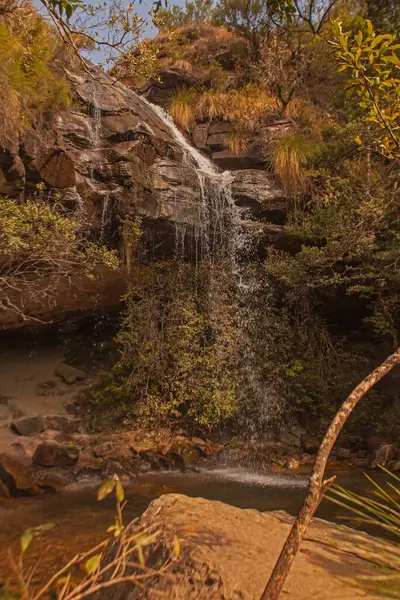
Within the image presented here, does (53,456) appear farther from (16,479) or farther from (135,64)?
(135,64)

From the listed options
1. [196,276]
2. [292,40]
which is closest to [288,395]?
[196,276]

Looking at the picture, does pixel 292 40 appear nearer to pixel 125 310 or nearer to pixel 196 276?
pixel 196 276

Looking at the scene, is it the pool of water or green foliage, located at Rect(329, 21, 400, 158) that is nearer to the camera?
green foliage, located at Rect(329, 21, 400, 158)

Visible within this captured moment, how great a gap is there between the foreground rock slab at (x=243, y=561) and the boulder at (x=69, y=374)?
681cm

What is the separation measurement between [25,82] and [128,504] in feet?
21.5

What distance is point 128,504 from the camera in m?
5.08

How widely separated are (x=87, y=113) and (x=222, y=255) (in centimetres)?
386

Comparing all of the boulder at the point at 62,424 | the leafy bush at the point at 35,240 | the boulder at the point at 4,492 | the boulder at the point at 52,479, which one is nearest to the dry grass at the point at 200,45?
the leafy bush at the point at 35,240

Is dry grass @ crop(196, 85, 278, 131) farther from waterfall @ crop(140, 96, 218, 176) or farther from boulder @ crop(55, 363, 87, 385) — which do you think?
boulder @ crop(55, 363, 87, 385)

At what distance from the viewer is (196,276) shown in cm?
864

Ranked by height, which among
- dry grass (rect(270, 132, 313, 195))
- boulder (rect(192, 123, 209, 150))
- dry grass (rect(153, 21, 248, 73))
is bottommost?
dry grass (rect(270, 132, 313, 195))

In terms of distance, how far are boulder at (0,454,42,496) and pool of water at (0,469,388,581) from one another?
15 cm

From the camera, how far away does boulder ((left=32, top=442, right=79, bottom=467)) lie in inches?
240

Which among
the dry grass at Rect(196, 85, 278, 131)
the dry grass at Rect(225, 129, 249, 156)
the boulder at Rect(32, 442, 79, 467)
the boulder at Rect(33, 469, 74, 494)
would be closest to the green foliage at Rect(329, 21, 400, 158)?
the boulder at Rect(33, 469, 74, 494)
